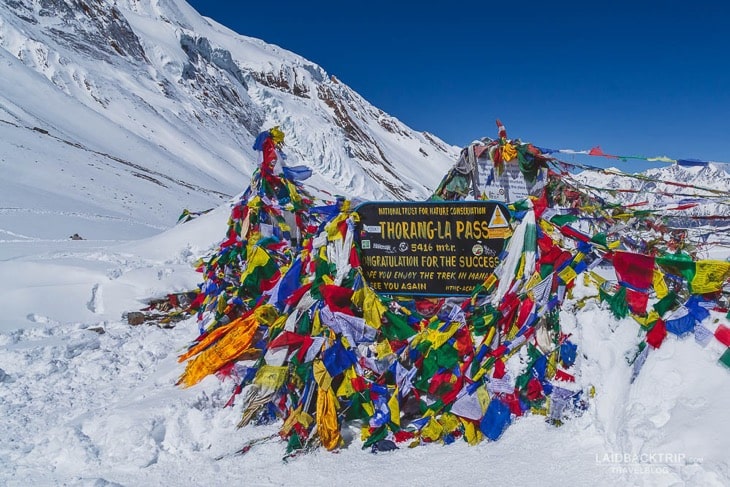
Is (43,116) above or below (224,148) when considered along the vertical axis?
below

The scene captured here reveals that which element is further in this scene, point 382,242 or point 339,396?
point 382,242

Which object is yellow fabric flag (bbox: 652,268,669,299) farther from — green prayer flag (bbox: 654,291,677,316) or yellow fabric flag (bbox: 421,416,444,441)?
yellow fabric flag (bbox: 421,416,444,441)

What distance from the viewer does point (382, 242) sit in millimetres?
4840

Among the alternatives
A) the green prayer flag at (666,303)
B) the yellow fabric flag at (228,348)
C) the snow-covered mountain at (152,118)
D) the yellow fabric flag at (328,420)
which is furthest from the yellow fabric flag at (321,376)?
the snow-covered mountain at (152,118)

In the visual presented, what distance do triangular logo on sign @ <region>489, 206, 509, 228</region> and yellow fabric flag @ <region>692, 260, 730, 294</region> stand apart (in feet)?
4.90

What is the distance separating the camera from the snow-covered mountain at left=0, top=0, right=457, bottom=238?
23.8 meters

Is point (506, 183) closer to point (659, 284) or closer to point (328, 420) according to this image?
point (659, 284)

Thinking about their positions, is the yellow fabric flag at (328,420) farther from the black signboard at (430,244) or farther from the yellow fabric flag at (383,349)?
the black signboard at (430,244)

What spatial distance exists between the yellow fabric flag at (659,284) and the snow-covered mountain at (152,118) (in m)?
14.9

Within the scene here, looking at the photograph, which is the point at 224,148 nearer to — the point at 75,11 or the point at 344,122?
the point at 75,11

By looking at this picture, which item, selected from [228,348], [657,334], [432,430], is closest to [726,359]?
[657,334]

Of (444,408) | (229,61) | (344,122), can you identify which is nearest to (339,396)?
(444,408)

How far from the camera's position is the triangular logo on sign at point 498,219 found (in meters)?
4.46

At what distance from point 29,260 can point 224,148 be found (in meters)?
55.1
